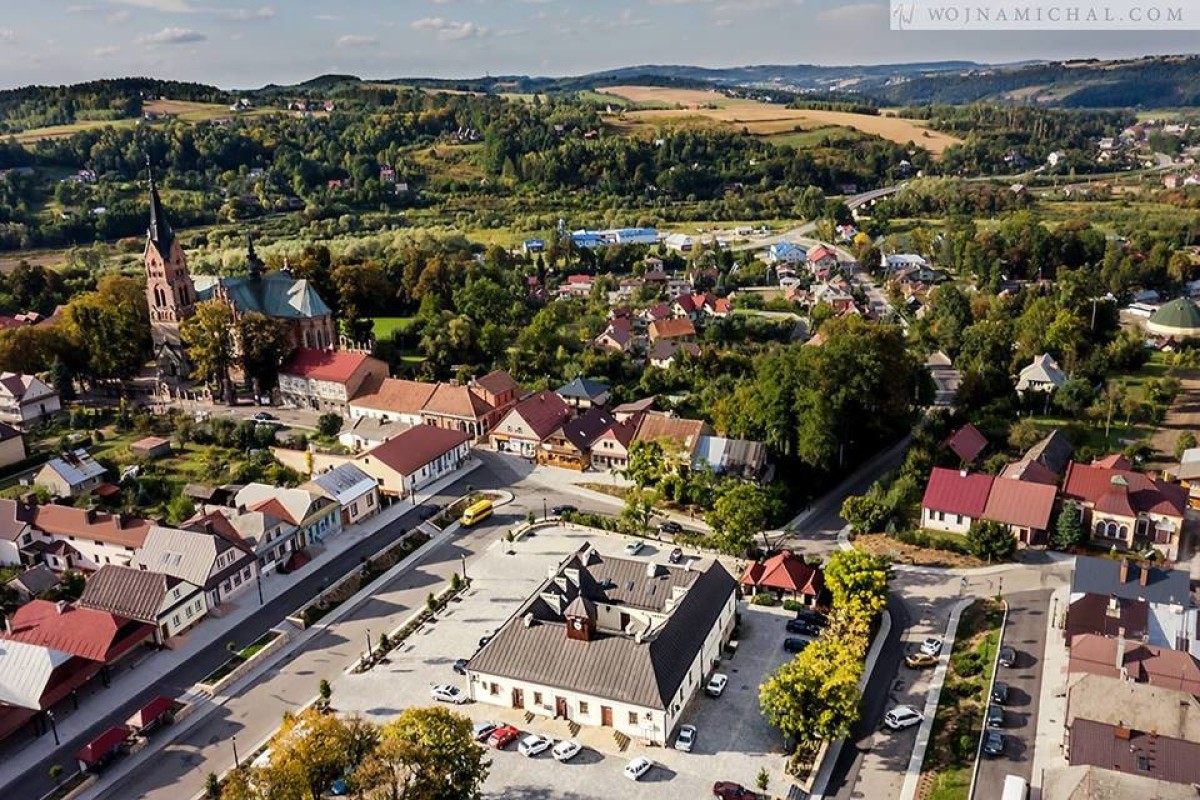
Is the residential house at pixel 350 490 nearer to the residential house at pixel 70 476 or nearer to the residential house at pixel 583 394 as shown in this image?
the residential house at pixel 70 476

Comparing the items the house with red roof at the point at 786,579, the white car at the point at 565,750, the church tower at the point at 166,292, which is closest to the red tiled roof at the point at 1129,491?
the house with red roof at the point at 786,579

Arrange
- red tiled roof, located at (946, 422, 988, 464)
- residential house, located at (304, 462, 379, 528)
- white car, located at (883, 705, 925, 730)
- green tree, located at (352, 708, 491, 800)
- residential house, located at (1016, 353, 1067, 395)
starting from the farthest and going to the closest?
residential house, located at (1016, 353, 1067, 395), red tiled roof, located at (946, 422, 988, 464), residential house, located at (304, 462, 379, 528), white car, located at (883, 705, 925, 730), green tree, located at (352, 708, 491, 800)

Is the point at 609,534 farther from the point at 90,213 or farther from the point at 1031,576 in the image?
the point at 90,213

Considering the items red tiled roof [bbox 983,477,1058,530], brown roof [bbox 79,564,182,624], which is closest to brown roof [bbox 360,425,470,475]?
brown roof [bbox 79,564,182,624]

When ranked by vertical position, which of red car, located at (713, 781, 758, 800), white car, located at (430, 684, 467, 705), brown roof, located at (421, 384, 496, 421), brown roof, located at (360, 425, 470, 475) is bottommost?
red car, located at (713, 781, 758, 800)

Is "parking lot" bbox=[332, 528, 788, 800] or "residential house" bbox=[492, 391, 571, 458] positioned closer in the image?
"parking lot" bbox=[332, 528, 788, 800]

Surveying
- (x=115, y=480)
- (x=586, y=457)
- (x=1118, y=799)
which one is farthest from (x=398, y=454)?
(x=1118, y=799)

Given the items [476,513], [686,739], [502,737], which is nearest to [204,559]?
[476,513]

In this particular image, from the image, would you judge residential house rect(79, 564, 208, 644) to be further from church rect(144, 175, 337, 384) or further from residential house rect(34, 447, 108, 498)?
church rect(144, 175, 337, 384)
